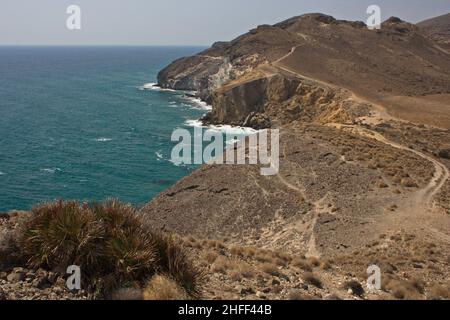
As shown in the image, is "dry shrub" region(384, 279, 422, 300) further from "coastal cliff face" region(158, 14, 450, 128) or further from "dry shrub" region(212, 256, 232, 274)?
"coastal cliff face" region(158, 14, 450, 128)

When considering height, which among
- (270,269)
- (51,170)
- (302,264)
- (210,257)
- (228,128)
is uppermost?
(210,257)

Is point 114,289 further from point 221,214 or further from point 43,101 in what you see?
point 43,101

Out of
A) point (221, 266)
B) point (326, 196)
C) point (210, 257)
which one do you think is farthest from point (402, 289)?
point (326, 196)

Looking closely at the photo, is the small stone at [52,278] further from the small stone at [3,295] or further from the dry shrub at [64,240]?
the small stone at [3,295]

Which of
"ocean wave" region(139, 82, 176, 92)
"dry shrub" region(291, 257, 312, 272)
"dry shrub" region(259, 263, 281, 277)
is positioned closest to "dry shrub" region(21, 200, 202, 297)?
"dry shrub" region(259, 263, 281, 277)

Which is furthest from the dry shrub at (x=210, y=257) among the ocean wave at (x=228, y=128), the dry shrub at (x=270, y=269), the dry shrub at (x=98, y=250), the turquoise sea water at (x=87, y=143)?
the ocean wave at (x=228, y=128)

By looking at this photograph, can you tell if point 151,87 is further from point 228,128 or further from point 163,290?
point 163,290
